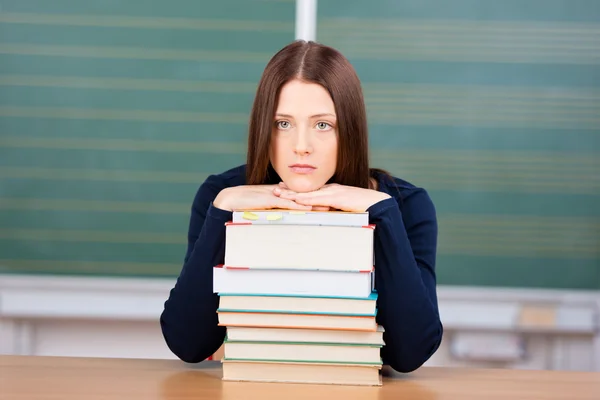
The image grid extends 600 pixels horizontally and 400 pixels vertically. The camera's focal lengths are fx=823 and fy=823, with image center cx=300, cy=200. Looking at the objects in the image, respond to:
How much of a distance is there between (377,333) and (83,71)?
1.74 metres

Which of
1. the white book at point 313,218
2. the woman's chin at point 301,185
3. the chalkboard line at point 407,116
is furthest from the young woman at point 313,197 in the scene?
the chalkboard line at point 407,116

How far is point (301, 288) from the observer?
125cm

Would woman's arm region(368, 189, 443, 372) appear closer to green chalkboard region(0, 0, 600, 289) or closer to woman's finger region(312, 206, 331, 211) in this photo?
woman's finger region(312, 206, 331, 211)

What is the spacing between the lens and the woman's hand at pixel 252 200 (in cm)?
138

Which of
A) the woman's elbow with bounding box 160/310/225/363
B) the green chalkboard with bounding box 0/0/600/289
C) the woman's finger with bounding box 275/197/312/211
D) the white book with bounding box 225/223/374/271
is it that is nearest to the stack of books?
the white book with bounding box 225/223/374/271

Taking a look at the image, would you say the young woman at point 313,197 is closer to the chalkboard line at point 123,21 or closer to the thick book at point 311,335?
the thick book at point 311,335

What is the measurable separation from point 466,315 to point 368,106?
0.75 metres

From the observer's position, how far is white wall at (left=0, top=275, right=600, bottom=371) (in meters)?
2.65

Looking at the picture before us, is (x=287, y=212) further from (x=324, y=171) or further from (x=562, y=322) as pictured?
(x=562, y=322)

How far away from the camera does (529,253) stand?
2.68 meters

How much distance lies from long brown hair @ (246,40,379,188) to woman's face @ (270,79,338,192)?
0.01 metres

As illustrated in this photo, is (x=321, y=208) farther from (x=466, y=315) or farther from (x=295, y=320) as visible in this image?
(x=466, y=315)

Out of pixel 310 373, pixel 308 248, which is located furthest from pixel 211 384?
pixel 308 248

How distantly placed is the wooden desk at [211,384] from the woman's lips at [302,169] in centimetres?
37
